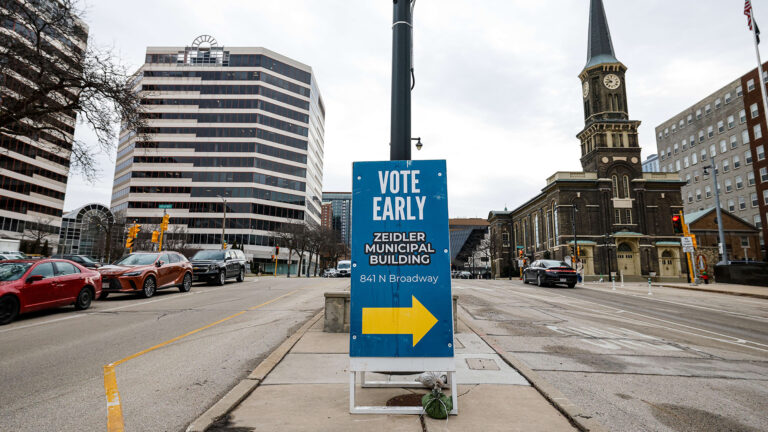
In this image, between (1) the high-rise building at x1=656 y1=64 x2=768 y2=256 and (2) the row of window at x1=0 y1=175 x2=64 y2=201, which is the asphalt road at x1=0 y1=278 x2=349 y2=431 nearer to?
(1) the high-rise building at x1=656 y1=64 x2=768 y2=256

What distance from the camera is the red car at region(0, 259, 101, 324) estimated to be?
8.68m

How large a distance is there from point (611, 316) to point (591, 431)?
9824 mm

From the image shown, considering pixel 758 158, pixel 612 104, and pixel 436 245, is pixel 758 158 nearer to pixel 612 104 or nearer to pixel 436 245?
pixel 612 104

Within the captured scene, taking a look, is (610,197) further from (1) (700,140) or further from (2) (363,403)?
(2) (363,403)

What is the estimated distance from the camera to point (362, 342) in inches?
136

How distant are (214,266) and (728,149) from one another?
79032mm

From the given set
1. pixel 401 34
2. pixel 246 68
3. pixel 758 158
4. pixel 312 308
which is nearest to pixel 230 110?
pixel 246 68

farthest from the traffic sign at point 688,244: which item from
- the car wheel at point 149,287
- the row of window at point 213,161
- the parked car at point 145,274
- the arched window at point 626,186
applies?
the row of window at point 213,161

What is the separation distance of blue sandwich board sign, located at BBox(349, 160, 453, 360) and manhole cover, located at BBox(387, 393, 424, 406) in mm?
534

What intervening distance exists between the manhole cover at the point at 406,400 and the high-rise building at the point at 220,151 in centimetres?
7073

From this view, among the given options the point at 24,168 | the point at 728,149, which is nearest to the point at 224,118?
the point at 24,168

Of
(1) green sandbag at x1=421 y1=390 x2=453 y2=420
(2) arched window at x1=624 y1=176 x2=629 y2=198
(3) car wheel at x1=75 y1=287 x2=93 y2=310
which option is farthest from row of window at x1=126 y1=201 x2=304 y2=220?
(1) green sandbag at x1=421 y1=390 x2=453 y2=420

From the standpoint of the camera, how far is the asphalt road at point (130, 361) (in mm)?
3602

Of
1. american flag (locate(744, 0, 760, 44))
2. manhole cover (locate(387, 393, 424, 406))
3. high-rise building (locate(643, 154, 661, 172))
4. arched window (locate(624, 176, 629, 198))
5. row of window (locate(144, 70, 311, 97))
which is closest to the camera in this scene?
manhole cover (locate(387, 393, 424, 406))
